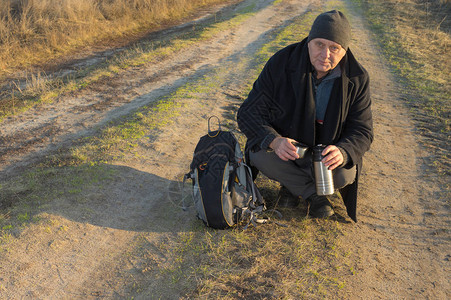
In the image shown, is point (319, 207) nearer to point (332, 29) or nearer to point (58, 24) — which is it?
point (332, 29)

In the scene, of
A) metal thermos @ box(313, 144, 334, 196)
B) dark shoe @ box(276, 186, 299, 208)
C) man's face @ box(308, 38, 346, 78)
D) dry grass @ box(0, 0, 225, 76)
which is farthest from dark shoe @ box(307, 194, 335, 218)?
dry grass @ box(0, 0, 225, 76)

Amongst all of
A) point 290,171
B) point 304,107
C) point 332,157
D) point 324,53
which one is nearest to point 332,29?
point 324,53

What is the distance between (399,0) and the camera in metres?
15.9

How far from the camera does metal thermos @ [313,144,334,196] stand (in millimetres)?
2957

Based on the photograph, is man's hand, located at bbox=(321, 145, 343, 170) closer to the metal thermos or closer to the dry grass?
the metal thermos

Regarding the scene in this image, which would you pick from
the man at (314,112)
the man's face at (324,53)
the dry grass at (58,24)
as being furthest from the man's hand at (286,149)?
the dry grass at (58,24)

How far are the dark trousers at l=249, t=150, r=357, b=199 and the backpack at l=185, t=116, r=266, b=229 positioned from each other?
166mm

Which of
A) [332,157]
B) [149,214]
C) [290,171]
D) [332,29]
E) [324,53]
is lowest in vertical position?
[149,214]

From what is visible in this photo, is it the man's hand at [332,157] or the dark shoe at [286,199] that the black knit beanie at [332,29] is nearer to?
the man's hand at [332,157]

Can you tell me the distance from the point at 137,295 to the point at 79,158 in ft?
6.96

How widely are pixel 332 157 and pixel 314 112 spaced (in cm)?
43

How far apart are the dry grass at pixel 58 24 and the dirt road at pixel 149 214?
3232 mm

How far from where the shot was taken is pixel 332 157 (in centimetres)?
293

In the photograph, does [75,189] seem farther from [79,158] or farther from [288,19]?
[288,19]
